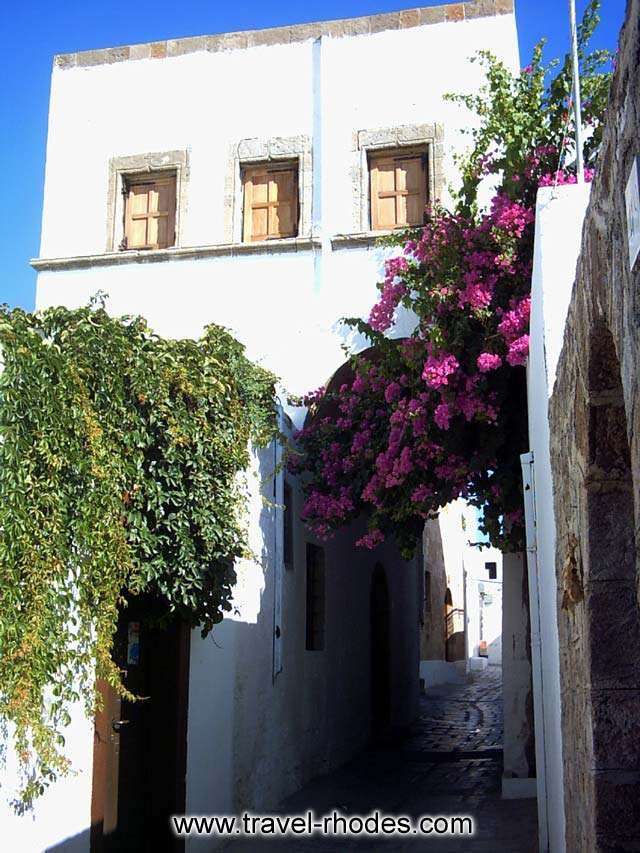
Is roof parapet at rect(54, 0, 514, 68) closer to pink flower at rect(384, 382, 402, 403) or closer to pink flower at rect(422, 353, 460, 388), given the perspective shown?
pink flower at rect(384, 382, 402, 403)

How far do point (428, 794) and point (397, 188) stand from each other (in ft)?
19.5

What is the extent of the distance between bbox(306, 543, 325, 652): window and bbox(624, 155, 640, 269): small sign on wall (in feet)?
25.5

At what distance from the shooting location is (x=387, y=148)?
10.5 metres

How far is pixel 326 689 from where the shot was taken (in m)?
10.1

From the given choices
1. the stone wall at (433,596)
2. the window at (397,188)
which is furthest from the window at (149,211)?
the stone wall at (433,596)

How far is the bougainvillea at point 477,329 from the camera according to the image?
7.11 metres

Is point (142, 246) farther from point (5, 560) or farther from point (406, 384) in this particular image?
point (5, 560)


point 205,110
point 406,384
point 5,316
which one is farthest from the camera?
point 205,110

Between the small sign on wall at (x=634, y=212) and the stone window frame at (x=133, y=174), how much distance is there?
9096mm

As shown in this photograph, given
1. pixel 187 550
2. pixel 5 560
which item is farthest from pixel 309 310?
pixel 5 560

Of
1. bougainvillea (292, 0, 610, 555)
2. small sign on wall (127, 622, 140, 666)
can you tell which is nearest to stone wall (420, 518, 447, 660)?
bougainvillea (292, 0, 610, 555)

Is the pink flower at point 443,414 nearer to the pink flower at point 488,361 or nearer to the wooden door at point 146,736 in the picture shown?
the pink flower at point 488,361

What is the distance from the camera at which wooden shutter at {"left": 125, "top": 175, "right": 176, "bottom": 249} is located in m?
10.9

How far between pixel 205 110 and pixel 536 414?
6627mm
